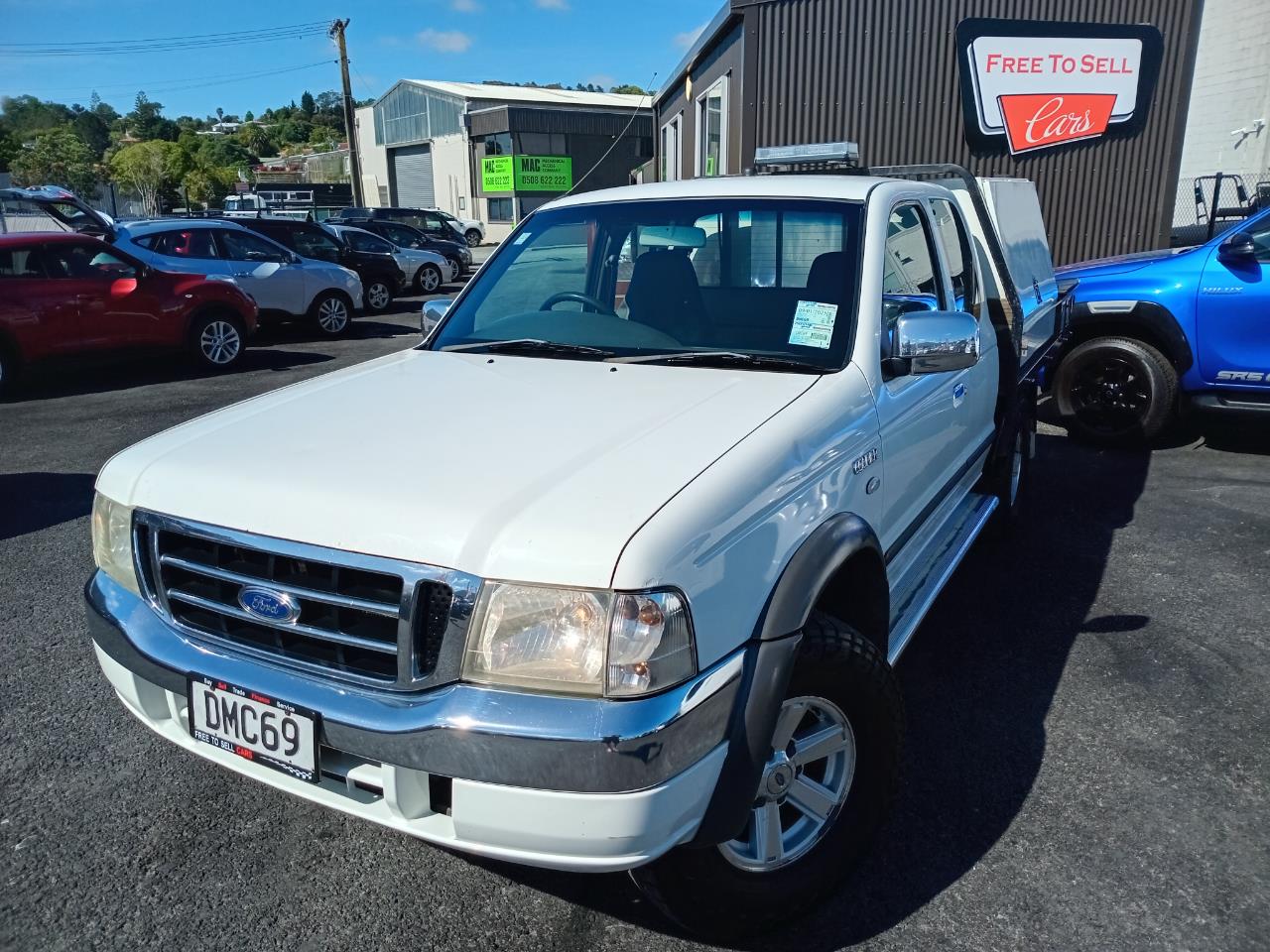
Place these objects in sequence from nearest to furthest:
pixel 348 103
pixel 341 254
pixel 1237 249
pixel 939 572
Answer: pixel 939 572 < pixel 1237 249 < pixel 341 254 < pixel 348 103

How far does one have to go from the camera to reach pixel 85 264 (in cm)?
1012

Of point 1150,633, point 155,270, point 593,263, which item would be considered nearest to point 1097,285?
point 1150,633

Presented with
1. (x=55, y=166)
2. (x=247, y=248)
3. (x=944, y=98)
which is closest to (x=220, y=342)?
(x=247, y=248)

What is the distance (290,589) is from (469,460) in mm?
504

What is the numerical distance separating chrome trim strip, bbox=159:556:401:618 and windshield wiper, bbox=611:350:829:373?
4.59 feet

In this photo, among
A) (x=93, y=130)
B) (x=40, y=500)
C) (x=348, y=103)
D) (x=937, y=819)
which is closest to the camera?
(x=937, y=819)

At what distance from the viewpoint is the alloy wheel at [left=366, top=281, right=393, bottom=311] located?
17.1 m

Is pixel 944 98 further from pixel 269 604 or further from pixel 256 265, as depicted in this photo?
pixel 269 604

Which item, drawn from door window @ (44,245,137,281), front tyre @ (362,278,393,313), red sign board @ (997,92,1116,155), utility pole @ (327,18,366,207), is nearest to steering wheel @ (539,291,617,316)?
door window @ (44,245,137,281)

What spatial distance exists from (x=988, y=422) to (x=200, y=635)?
3.58 metres

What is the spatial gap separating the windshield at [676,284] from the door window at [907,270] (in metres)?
0.19

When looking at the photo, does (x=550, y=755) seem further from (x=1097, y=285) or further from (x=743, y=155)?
(x=743, y=155)

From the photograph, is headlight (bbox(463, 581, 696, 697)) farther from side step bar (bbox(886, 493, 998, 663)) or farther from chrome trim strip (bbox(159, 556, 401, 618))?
side step bar (bbox(886, 493, 998, 663))

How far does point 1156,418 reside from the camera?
704 centimetres
